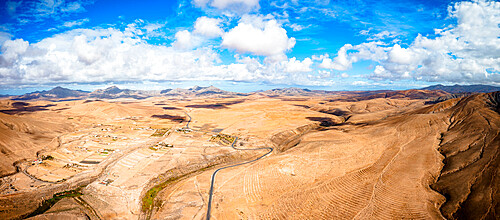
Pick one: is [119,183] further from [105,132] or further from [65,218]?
[105,132]

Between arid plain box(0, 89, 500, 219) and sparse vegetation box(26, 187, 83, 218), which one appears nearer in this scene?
arid plain box(0, 89, 500, 219)

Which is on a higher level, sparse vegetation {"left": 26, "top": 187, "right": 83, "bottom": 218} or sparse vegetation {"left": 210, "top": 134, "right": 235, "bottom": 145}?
sparse vegetation {"left": 210, "top": 134, "right": 235, "bottom": 145}

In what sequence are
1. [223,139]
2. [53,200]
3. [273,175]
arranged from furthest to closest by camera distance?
1. [223,139]
2. [273,175]
3. [53,200]

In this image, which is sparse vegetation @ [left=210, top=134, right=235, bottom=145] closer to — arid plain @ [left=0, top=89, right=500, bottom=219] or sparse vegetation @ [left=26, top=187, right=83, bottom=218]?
arid plain @ [left=0, top=89, right=500, bottom=219]

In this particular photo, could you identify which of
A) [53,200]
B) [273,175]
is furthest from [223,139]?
[53,200]

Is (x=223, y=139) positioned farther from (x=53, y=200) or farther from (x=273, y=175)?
(x=53, y=200)

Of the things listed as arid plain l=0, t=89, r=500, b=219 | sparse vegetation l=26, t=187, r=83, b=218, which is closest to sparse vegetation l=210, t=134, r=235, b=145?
arid plain l=0, t=89, r=500, b=219

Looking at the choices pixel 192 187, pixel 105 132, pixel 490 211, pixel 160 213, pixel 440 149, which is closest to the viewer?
pixel 490 211

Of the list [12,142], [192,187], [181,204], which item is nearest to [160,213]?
[181,204]

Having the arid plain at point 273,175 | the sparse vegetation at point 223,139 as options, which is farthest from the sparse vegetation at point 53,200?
the sparse vegetation at point 223,139

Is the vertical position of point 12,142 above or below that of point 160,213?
above

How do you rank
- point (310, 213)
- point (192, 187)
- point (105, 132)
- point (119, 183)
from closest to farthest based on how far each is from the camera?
point (310, 213) < point (192, 187) < point (119, 183) < point (105, 132)
